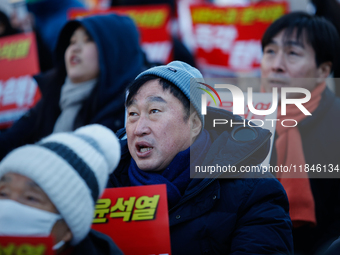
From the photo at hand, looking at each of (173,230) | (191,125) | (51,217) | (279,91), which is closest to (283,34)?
(279,91)

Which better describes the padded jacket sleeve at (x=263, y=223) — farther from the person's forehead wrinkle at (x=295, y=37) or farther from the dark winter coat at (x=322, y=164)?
the person's forehead wrinkle at (x=295, y=37)

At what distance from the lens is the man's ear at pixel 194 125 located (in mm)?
Result: 2113

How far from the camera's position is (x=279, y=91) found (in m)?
2.91

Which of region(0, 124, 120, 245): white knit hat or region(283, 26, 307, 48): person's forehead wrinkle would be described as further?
region(283, 26, 307, 48): person's forehead wrinkle

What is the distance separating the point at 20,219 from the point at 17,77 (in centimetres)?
319

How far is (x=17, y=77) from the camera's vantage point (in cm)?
421

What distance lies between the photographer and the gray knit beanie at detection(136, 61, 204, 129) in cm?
204

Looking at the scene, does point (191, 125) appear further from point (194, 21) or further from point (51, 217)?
point (194, 21)

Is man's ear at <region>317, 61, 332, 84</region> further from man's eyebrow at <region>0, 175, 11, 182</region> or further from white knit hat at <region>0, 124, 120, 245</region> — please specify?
man's eyebrow at <region>0, 175, 11, 182</region>

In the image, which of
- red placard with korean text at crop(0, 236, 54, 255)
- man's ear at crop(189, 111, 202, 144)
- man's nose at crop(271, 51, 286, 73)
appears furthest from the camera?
man's nose at crop(271, 51, 286, 73)

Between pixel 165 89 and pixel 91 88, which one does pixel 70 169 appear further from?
pixel 91 88

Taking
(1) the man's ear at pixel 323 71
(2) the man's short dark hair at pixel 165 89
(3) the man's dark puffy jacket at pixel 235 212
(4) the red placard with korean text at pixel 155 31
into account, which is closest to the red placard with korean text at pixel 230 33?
(4) the red placard with korean text at pixel 155 31

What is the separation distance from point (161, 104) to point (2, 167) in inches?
33.1

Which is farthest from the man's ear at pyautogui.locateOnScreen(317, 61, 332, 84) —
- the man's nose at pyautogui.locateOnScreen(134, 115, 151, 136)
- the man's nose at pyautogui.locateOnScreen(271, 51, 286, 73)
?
the man's nose at pyautogui.locateOnScreen(134, 115, 151, 136)
